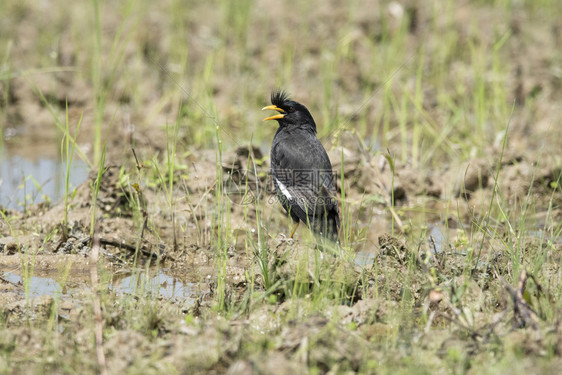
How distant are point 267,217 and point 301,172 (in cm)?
105

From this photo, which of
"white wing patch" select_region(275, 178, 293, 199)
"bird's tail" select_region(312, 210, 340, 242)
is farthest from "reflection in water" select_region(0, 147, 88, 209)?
"bird's tail" select_region(312, 210, 340, 242)

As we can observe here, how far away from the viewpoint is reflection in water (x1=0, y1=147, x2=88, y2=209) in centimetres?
646

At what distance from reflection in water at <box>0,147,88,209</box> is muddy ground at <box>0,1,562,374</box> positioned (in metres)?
0.29

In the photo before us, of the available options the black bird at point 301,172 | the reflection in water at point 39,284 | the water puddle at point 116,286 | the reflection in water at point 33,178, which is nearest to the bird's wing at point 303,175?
the black bird at point 301,172

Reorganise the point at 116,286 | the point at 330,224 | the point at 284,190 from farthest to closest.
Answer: the point at 284,190 → the point at 330,224 → the point at 116,286

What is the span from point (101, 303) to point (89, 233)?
5.93 feet

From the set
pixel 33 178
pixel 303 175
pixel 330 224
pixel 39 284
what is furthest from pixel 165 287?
pixel 33 178

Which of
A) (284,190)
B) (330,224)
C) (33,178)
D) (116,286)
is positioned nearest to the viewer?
(116,286)

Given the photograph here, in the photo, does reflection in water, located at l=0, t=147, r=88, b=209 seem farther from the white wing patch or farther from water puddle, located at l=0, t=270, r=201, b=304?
the white wing patch

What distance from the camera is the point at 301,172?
18.7ft

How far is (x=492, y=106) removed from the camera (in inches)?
352

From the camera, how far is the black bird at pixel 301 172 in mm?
5441

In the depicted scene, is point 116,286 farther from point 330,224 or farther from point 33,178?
point 33,178

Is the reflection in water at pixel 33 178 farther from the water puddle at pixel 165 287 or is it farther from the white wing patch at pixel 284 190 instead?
the white wing patch at pixel 284 190
